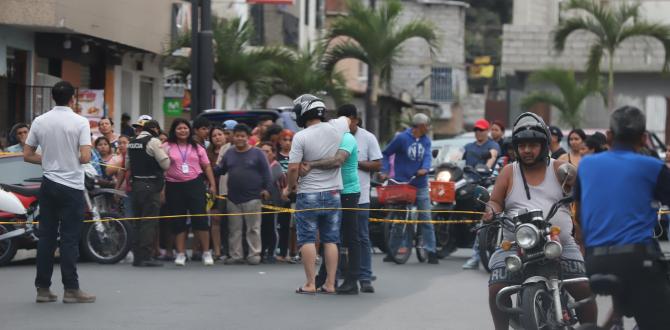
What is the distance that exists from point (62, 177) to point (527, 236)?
16.9ft

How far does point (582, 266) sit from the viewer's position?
954cm

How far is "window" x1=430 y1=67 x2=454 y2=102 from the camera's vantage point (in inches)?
2416

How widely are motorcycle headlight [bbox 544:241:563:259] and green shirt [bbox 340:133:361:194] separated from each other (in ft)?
17.5

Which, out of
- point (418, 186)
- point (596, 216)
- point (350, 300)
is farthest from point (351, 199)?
point (596, 216)

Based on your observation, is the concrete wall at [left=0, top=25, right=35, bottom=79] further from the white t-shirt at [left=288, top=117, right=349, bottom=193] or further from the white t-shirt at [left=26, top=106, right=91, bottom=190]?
the white t-shirt at [left=26, top=106, right=91, bottom=190]

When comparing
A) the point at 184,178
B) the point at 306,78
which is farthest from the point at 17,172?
the point at 306,78

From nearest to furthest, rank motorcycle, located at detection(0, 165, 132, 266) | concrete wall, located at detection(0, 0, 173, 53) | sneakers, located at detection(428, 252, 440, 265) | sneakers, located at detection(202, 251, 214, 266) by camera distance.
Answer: motorcycle, located at detection(0, 165, 132, 266) → sneakers, located at detection(202, 251, 214, 266) → sneakers, located at detection(428, 252, 440, 265) → concrete wall, located at detection(0, 0, 173, 53)

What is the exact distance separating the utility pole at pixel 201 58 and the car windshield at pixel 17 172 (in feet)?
18.4

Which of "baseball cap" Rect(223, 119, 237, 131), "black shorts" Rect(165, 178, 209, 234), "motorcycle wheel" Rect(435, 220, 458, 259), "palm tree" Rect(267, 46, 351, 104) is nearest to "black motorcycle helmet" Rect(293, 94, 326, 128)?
"black shorts" Rect(165, 178, 209, 234)

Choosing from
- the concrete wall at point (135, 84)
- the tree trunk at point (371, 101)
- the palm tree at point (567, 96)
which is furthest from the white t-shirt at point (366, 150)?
the palm tree at point (567, 96)

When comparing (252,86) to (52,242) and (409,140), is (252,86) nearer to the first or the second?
(409,140)

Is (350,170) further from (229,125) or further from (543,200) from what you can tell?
(229,125)

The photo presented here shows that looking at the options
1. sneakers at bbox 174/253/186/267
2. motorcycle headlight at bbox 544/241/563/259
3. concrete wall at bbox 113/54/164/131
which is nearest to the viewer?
motorcycle headlight at bbox 544/241/563/259

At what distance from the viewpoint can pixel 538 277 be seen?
907 centimetres
